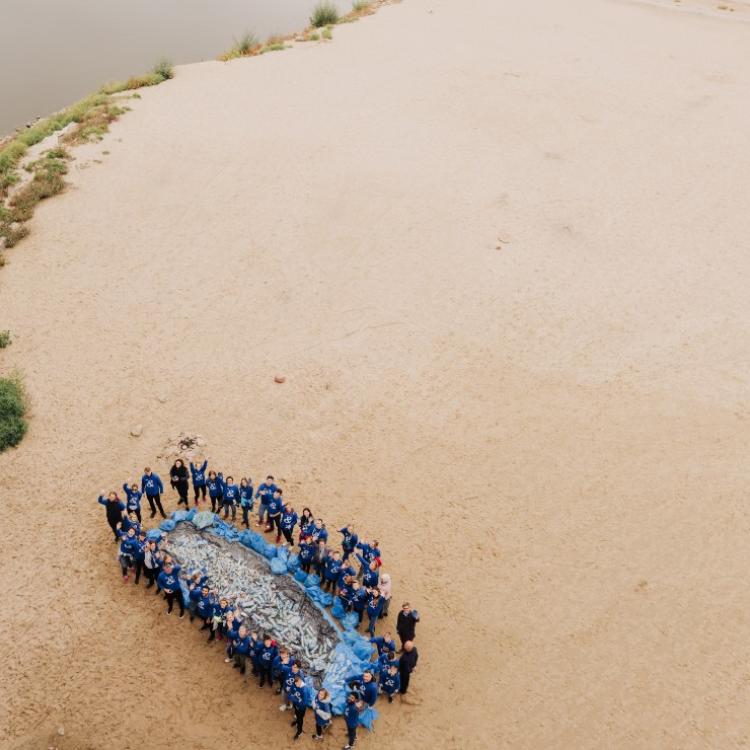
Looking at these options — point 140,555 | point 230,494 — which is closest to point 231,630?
point 140,555

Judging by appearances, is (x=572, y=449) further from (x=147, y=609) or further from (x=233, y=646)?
(x=147, y=609)

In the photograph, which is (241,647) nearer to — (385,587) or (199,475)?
(385,587)

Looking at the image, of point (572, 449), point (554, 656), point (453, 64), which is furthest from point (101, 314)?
point (453, 64)

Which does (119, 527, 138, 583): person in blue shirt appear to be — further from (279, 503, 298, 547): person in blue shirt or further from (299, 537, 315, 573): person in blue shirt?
(299, 537, 315, 573): person in blue shirt

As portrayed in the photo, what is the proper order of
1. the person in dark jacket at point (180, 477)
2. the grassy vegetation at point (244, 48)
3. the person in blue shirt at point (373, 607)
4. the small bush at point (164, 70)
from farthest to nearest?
the grassy vegetation at point (244, 48)
the small bush at point (164, 70)
the person in dark jacket at point (180, 477)
the person in blue shirt at point (373, 607)

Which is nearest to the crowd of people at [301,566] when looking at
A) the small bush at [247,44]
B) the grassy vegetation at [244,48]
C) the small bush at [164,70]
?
the small bush at [164,70]

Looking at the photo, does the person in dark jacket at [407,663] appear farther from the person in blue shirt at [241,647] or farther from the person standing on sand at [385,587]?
the person in blue shirt at [241,647]
